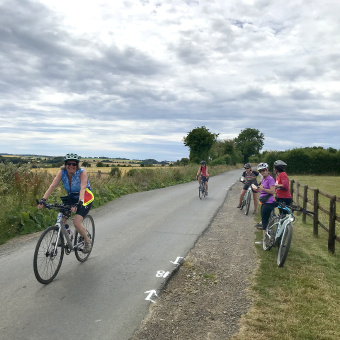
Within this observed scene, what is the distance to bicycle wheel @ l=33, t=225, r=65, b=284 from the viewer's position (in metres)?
5.00

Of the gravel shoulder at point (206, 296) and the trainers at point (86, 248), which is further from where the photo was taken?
the trainers at point (86, 248)

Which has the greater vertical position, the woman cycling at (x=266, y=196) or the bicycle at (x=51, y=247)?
the woman cycling at (x=266, y=196)

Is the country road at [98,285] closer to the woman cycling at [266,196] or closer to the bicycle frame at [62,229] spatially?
the bicycle frame at [62,229]

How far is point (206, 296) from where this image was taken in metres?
5.02

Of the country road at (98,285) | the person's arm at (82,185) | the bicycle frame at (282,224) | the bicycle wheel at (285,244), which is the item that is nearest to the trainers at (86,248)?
the country road at (98,285)

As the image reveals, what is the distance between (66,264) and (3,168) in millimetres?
8045

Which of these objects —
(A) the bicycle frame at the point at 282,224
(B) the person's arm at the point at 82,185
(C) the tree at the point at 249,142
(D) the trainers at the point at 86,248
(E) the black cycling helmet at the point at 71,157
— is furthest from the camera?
(C) the tree at the point at 249,142

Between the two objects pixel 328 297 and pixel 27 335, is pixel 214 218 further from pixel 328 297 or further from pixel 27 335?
pixel 27 335

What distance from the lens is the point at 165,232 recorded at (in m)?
9.24

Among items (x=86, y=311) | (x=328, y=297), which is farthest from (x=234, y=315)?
(x=86, y=311)

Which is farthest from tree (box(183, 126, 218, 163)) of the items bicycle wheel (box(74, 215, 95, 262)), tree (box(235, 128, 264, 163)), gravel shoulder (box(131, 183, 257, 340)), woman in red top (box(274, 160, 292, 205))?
tree (box(235, 128, 264, 163))

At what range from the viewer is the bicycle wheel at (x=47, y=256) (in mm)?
4996

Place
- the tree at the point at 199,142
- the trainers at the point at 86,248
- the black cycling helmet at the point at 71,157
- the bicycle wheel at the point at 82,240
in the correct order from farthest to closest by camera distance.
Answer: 1. the tree at the point at 199,142
2. the trainers at the point at 86,248
3. the bicycle wheel at the point at 82,240
4. the black cycling helmet at the point at 71,157

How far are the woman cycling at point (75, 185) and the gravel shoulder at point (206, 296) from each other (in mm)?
1911
